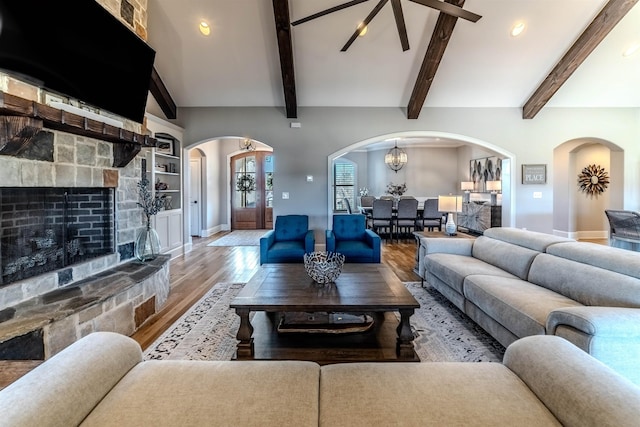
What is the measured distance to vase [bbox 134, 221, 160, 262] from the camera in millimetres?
3793

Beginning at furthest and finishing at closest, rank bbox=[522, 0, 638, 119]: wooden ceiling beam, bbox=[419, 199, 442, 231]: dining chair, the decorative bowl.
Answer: bbox=[419, 199, 442, 231]: dining chair, bbox=[522, 0, 638, 119]: wooden ceiling beam, the decorative bowl

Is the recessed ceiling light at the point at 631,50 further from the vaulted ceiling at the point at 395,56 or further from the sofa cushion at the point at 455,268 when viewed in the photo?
the sofa cushion at the point at 455,268

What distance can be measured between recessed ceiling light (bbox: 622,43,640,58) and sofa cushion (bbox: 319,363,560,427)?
651 cm

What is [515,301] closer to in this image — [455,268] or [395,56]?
[455,268]

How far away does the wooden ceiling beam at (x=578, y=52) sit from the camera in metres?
4.42

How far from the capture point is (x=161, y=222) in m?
5.89

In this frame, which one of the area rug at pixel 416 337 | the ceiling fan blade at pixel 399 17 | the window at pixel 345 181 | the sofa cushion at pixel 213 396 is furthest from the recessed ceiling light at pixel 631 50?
the window at pixel 345 181

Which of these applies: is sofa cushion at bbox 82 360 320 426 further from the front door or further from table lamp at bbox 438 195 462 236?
the front door

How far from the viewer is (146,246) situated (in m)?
3.81

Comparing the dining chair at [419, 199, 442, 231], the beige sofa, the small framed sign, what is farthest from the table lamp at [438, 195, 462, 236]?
the beige sofa

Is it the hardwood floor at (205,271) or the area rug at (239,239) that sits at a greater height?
the area rug at (239,239)

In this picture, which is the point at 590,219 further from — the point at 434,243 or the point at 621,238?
the point at 434,243

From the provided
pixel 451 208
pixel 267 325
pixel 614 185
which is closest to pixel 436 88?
pixel 451 208

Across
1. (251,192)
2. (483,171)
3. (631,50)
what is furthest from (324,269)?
(483,171)
